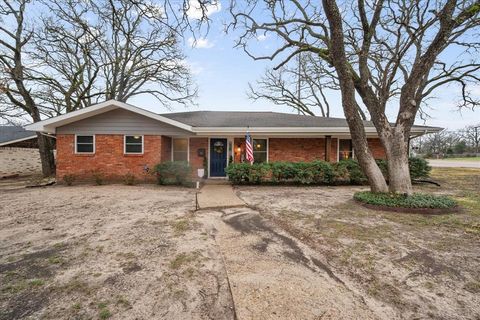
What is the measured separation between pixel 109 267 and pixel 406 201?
6.71 metres

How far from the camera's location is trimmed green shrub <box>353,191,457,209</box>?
18.8ft

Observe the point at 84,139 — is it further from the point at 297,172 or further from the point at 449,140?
the point at 449,140

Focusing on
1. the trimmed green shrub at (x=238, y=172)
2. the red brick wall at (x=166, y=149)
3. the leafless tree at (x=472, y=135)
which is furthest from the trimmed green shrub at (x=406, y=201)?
the leafless tree at (x=472, y=135)

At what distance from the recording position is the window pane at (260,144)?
12288 mm

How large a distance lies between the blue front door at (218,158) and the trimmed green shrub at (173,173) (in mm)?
2444

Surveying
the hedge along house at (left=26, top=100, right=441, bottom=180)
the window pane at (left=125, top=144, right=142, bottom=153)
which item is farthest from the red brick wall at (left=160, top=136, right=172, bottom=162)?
the window pane at (left=125, top=144, right=142, bottom=153)

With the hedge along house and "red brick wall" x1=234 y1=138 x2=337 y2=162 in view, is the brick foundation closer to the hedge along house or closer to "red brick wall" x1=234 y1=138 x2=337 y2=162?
the hedge along house

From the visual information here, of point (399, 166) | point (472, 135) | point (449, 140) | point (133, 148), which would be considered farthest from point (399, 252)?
point (472, 135)

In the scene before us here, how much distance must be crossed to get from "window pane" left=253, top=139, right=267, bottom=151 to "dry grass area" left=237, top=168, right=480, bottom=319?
6.23m

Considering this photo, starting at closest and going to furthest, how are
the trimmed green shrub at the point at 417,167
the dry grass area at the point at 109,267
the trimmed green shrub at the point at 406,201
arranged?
the dry grass area at the point at 109,267 → the trimmed green shrub at the point at 406,201 → the trimmed green shrub at the point at 417,167

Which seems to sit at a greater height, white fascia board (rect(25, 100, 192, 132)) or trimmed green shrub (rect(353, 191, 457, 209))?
white fascia board (rect(25, 100, 192, 132))

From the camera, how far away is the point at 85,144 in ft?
34.6

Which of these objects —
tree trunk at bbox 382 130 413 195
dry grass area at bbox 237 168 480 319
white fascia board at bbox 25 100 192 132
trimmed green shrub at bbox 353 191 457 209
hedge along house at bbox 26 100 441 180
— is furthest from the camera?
hedge along house at bbox 26 100 441 180

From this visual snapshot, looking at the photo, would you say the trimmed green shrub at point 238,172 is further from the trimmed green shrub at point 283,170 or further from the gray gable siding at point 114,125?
→ the gray gable siding at point 114,125
